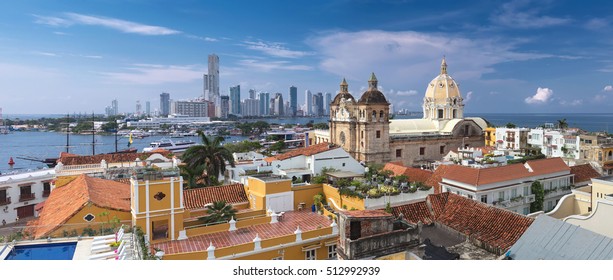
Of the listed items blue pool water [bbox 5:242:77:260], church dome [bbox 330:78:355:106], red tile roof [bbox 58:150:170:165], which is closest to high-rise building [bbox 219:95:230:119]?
church dome [bbox 330:78:355:106]

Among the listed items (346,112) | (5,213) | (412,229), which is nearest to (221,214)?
(412,229)

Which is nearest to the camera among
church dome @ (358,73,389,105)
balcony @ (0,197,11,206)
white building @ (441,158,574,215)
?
white building @ (441,158,574,215)

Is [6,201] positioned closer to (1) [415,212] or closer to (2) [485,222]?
(1) [415,212]

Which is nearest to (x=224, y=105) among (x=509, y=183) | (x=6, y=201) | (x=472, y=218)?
(x=6, y=201)

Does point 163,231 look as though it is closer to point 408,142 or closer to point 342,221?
point 342,221

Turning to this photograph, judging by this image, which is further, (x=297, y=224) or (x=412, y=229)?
(x=297, y=224)

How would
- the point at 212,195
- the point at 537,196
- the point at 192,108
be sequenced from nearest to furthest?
the point at 212,195
the point at 537,196
the point at 192,108

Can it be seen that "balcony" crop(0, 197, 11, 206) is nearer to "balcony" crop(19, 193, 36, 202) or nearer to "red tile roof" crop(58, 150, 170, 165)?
"balcony" crop(19, 193, 36, 202)
